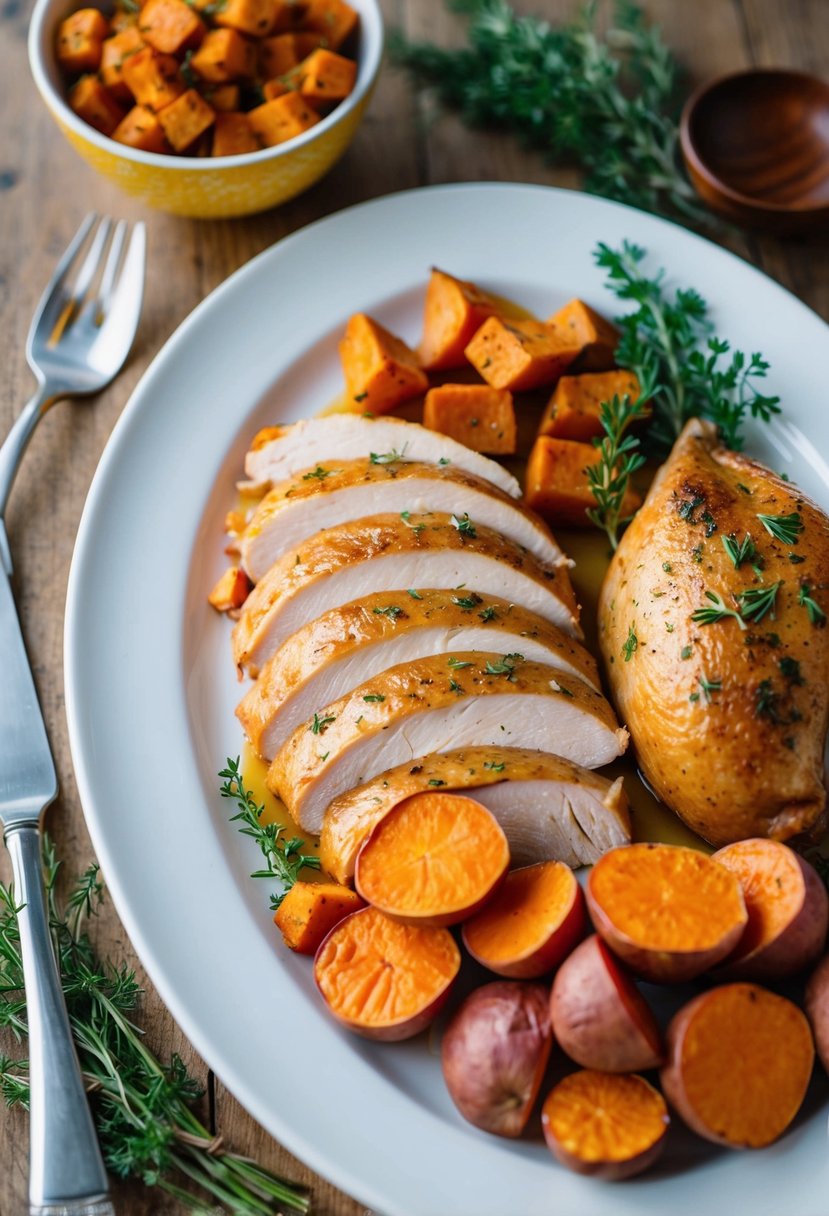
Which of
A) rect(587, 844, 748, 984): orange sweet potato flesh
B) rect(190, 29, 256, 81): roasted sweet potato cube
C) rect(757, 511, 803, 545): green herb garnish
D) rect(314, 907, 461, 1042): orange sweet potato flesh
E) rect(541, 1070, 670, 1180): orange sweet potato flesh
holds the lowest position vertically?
rect(541, 1070, 670, 1180): orange sweet potato flesh

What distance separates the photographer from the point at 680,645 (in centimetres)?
→ 256

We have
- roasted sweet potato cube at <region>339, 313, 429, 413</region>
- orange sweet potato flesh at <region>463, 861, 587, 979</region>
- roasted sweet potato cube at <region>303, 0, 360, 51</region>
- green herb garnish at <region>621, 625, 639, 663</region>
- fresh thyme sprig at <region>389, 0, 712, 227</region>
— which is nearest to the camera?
orange sweet potato flesh at <region>463, 861, 587, 979</region>

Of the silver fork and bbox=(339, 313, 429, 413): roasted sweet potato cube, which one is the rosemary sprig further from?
the silver fork

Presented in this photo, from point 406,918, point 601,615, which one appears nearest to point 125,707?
point 406,918

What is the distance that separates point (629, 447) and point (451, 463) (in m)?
0.48

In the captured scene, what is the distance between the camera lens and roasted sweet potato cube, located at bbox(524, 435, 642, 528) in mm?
3105

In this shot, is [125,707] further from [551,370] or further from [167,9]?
[167,9]

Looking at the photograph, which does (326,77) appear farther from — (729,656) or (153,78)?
(729,656)

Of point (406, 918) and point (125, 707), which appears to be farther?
point (125, 707)

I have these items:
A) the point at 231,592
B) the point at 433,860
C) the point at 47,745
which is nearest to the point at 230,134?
the point at 231,592

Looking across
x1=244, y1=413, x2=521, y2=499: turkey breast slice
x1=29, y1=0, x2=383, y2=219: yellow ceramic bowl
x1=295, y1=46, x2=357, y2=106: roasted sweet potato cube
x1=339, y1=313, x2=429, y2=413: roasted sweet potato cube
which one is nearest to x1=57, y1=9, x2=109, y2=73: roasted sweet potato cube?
x1=29, y1=0, x2=383, y2=219: yellow ceramic bowl

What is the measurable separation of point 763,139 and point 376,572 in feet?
7.08

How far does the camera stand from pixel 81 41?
3.35m

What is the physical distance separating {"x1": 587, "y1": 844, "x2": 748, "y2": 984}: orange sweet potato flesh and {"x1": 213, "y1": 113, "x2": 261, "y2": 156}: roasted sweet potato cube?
91.6 inches
